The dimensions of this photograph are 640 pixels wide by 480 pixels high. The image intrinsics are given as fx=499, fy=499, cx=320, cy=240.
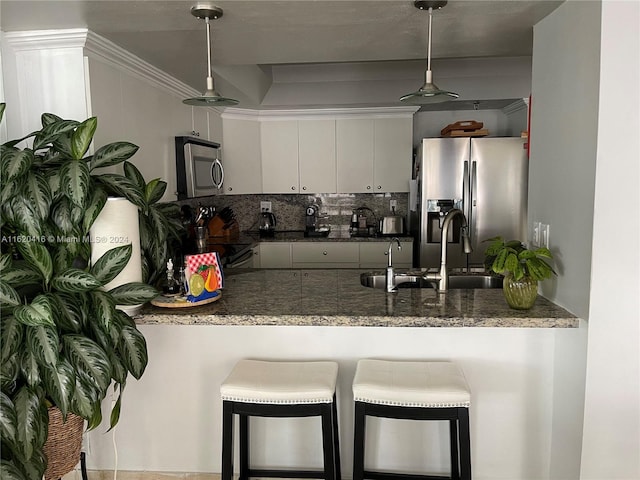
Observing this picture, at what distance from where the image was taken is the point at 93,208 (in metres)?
1.77

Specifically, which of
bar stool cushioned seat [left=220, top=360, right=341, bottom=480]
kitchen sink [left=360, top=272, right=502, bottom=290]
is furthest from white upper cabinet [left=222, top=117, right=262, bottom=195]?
bar stool cushioned seat [left=220, top=360, right=341, bottom=480]

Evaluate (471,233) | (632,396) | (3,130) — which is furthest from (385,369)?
(471,233)

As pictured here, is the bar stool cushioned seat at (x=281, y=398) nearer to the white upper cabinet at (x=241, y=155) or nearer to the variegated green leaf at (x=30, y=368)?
the variegated green leaf at (x=30, y=368)

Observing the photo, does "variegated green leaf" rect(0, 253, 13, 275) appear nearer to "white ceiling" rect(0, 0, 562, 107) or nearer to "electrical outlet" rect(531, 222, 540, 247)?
"white ceiling" rect(0, 0, 562, 107)

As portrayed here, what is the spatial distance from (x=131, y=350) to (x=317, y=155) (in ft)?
11.1

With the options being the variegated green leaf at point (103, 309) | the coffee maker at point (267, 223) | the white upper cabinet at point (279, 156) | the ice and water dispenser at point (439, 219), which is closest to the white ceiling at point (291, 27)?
the variegated green leaf at point (103, 309)

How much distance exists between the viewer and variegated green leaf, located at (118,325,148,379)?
1.76 metres

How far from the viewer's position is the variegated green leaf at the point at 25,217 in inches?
64.4

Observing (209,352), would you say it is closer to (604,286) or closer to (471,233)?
(604,286)

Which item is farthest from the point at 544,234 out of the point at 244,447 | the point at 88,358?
the point at 88,358

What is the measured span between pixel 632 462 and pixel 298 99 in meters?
3.74

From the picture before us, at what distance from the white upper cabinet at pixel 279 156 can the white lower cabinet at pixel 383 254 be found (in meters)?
0.94

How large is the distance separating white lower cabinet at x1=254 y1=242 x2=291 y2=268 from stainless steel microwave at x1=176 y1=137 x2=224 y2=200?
0.68m

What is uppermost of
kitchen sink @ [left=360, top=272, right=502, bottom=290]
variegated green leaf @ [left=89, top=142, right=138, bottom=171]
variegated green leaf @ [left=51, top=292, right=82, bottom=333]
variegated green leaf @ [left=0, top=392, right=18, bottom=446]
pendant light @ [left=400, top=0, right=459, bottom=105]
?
pendant light @ [left=400, top=0, right=459, bottom=105]
